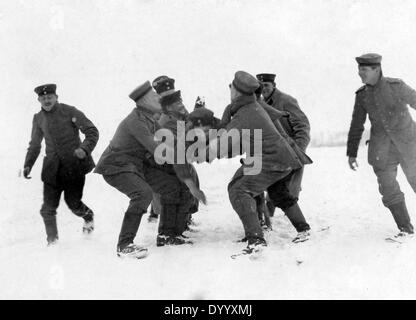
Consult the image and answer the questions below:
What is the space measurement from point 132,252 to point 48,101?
94.2 inches

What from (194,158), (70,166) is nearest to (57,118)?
(70,166)

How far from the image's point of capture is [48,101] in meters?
6.29

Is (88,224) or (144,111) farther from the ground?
(144,111)

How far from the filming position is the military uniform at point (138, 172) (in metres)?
5.34

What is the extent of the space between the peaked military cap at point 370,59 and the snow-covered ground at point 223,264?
1932 millimetres

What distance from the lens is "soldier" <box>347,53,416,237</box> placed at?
550 centimetres

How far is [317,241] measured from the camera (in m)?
5.41

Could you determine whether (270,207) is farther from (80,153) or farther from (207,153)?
(80,153)

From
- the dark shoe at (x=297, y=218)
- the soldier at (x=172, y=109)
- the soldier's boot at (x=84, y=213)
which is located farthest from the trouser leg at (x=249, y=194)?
the soldier's boot at (x=84, y=213)

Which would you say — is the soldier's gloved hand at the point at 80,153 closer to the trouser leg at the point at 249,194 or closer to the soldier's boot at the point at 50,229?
the soldier's boot at the point at 50,229

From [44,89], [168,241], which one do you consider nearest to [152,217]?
[168,241]

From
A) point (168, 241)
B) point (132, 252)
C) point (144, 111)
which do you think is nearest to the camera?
point (132, 252)

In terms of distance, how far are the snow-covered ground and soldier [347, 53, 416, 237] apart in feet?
1.51
